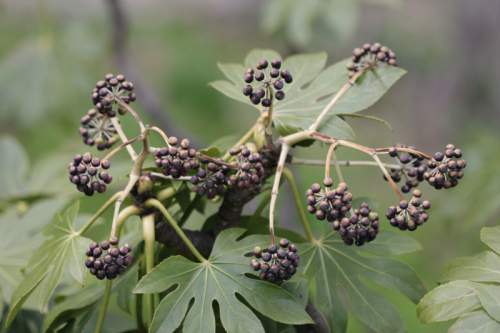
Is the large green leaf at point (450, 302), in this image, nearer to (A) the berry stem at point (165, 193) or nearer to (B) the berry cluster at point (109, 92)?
(A) the berry stem at point (165, 193)

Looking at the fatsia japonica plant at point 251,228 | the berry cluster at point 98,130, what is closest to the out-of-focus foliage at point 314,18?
the fatsia japonica plant at point 251,228

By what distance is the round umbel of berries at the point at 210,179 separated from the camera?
36.3 inches

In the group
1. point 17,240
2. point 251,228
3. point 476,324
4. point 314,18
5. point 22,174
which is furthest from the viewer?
point 314,18

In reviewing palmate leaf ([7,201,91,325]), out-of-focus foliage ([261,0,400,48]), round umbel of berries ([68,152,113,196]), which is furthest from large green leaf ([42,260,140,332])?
out-of-focus foliage ([261,0,400,48])

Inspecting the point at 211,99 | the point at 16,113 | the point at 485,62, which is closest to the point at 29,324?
the point at 16,113

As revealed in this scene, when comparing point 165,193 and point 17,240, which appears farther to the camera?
point 17,240

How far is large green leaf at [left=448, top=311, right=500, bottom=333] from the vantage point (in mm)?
814

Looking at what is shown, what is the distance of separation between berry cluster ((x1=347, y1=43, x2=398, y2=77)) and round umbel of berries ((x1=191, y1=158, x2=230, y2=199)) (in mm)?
482

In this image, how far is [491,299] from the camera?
2.73ft

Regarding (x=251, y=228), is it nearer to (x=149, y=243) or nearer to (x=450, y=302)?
(x=149, y=243)

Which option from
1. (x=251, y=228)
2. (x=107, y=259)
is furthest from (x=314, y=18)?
(x=107, y=259)

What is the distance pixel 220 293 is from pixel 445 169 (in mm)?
581

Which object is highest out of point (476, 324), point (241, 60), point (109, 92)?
point (241, 60)

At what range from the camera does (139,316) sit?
1162mm
